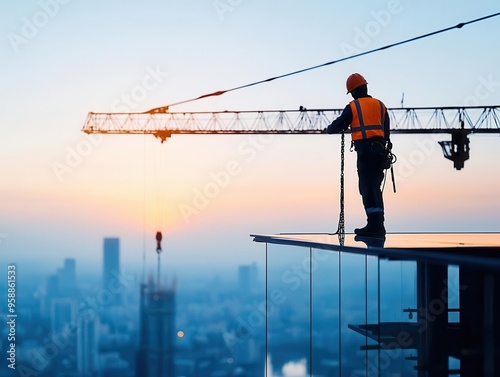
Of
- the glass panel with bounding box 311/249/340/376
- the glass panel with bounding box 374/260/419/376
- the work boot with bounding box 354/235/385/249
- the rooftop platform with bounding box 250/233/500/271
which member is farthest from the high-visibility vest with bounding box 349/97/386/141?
the glass panel with bounding box 374/260/419/376

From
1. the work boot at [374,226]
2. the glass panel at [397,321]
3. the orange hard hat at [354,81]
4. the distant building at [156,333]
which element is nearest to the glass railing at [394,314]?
the glass panel at [397,321]

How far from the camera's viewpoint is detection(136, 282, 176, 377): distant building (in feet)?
159

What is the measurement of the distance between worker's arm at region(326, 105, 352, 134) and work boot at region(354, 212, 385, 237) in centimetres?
120

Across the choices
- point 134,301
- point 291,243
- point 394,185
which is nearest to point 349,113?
point 394,185

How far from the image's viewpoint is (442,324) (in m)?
6.21

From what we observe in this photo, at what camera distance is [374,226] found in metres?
10.3

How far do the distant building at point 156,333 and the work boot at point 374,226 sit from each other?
37766 millimetres

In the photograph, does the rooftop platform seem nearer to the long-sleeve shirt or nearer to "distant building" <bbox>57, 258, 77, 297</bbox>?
the long-sleeve shirt

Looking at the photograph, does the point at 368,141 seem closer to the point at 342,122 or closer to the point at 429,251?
the point at 342,122

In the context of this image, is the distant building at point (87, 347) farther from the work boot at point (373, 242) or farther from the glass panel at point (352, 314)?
the glass panel at point (352, 314)

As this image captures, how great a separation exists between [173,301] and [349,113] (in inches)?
1921

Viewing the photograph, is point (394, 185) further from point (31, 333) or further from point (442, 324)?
point (31, 333)

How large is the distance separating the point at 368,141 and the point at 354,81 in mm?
780

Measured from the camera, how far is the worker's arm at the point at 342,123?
997cm
